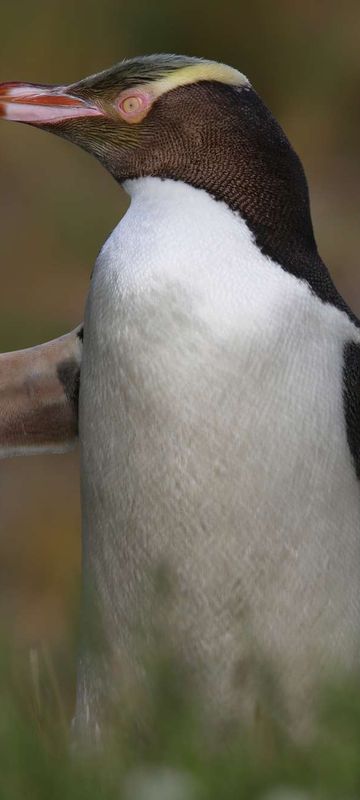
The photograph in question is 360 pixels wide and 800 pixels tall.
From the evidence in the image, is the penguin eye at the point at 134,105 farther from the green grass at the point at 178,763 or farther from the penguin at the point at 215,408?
the green grass at the point at 178,763

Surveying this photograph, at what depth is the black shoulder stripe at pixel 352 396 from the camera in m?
1.92

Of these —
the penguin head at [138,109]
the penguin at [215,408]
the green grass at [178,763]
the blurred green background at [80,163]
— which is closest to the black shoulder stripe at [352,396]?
the penguin at [215,408]

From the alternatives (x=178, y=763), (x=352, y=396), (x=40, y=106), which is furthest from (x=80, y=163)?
(x=178, y=763)

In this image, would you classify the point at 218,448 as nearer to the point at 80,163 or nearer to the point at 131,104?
the point at 131,104

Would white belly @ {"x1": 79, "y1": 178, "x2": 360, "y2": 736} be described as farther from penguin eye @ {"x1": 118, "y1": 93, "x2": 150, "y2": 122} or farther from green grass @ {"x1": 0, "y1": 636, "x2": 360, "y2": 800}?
green grass @ {"x1": 0, "y1": 636, "x2": 360, "y2": 800}

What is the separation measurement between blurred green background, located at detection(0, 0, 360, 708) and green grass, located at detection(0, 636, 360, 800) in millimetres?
3806

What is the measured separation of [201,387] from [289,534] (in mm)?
214

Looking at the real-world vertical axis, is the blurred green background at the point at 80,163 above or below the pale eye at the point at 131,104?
below

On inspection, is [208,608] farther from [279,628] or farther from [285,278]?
[285,278]

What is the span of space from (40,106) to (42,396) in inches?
16.3

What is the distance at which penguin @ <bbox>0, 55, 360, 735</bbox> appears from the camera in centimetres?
183

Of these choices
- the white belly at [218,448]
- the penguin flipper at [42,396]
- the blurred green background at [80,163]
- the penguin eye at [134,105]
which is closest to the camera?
the white belly at [218,448]

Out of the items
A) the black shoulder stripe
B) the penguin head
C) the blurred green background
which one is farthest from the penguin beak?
the blurred green background

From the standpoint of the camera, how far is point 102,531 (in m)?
1.94
